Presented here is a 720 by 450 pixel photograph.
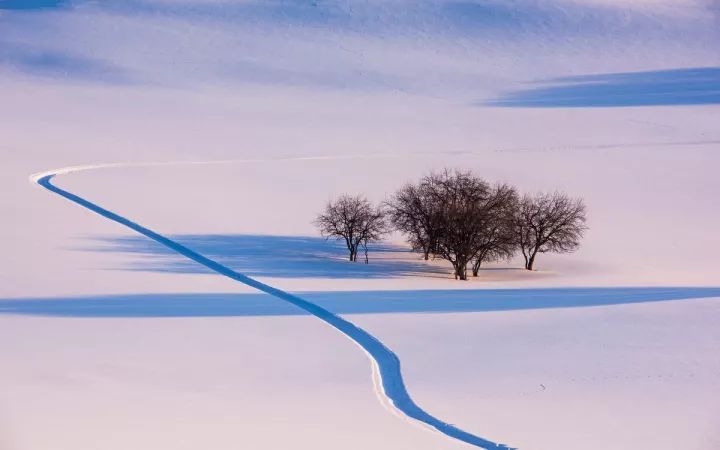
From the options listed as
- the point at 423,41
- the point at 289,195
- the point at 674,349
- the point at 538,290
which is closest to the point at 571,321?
the point at 674,349

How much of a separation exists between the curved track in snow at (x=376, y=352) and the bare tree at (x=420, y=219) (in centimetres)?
462

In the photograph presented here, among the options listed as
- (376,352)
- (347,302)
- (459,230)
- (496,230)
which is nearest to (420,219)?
(459,230)

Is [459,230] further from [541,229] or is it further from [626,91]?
[626,91]

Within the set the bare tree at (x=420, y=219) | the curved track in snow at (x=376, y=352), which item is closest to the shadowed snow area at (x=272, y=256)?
the curved track in snow at (x=376, y=352)

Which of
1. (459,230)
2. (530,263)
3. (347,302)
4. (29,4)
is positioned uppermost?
(29,4)

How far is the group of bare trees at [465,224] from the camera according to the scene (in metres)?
26.4

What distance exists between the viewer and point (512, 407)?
13.4 metres

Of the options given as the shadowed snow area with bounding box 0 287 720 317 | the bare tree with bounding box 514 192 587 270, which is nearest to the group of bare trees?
the bare tree with bounding box 514 192 587 270

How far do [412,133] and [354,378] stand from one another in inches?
1542

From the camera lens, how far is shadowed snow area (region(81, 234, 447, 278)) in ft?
82.5

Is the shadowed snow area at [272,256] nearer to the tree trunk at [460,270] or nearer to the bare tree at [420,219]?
the bare tree at [420,219]

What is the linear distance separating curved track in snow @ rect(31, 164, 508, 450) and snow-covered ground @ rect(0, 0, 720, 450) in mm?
242

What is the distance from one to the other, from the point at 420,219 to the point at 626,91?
139 ft

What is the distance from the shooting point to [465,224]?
26.3 meters
